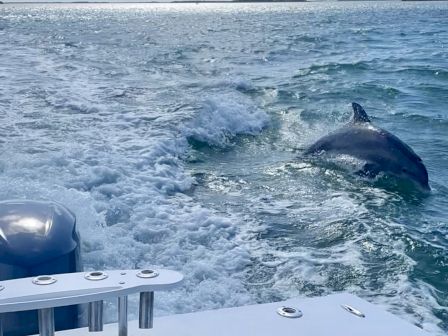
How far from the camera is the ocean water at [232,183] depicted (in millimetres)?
5336

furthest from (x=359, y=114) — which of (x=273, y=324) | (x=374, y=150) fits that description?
(x=273, y=324)

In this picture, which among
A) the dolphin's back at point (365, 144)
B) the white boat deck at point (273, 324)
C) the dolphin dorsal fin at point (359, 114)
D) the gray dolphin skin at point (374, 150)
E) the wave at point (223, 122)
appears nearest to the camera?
the white boat deck at point (273, 324)

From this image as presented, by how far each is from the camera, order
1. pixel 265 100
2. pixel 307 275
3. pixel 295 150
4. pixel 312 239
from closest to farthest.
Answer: pixel 307 275, pixel 312 239, pixel 295 150, pixel 265 100

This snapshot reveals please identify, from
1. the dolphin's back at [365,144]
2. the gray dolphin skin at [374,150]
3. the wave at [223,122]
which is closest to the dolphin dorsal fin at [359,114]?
the gray dolphin skin at [374,150]

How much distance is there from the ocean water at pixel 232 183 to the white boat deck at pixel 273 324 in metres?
1.86

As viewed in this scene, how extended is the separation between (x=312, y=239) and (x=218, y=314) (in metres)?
3.83

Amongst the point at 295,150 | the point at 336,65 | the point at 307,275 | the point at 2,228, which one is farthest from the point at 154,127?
the point at 336,65

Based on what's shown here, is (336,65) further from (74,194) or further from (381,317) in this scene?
(381,317)

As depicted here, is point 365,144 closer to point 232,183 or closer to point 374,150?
point 374,150

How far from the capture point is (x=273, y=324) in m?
2.46

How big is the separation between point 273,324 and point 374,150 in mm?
6952

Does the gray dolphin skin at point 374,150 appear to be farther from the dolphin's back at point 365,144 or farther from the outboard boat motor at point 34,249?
the outboard boat motor at point 34,249

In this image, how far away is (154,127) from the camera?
433 inches

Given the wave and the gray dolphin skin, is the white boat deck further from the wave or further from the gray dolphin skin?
the wave
